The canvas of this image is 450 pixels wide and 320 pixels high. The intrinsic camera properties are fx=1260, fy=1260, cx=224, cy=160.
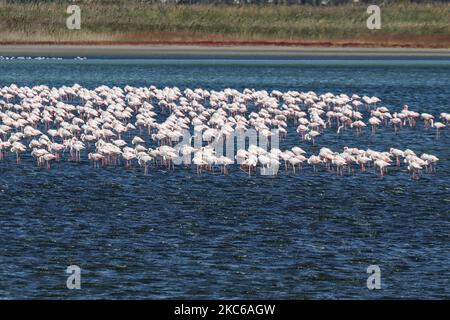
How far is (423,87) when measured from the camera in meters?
79.1

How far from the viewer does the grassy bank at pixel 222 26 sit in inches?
4006

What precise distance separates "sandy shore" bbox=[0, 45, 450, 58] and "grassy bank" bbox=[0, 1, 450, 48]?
8.70 ft

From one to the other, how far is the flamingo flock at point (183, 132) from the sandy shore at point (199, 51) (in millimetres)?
28089

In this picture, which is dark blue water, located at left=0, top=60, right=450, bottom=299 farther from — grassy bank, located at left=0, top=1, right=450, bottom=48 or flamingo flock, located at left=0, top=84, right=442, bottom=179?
grassy bank, located at left=0, top=1, right=450, bottom=48

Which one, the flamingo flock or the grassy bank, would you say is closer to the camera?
the flamingo flock

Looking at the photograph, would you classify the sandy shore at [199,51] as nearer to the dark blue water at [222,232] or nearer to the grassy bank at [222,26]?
the grassy bank at [222,26]

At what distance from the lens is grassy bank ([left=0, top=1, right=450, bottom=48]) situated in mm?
101750

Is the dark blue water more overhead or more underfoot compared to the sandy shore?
more overhead

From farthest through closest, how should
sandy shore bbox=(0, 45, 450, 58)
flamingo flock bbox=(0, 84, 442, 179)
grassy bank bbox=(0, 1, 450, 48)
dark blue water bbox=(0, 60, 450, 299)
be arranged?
1. grassy bank bbox=(0, 1, 450, 48)
2. sandy shore bbox=(0, 45, 450, 58)
3. flamingo flock bbox=(0, 84, 442, 179)
4. dark blue water bbox=(0, 60, 450, 299)

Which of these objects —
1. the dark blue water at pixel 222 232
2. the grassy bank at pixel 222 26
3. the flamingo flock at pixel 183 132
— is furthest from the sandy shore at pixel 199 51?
the dark blue water at pixel 222 232

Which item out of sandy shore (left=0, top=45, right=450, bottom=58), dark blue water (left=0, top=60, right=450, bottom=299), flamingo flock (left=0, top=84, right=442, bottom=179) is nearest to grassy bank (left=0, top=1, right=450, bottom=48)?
sandy shore (left=0, top=45, right=450, bottom=58)

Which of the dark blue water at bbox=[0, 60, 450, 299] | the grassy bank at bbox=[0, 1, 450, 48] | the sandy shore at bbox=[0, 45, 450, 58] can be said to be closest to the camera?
the dark blue water at bbox=[0, 60, 450, 299]

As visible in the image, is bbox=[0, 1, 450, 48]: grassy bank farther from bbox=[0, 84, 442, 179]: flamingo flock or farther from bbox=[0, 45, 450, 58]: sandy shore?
bbox=[0, 84, 442, 179]: flamingo flock

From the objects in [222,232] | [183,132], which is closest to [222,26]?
[183,132]
